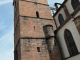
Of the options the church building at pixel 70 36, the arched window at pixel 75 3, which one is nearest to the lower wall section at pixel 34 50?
the church building at pixel 70 36

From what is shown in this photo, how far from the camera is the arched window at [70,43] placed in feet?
24.2

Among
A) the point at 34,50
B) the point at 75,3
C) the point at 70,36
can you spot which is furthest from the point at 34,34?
the point at 75,3

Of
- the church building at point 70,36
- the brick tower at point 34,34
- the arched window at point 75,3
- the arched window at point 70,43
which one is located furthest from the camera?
the arched window at point 75,3

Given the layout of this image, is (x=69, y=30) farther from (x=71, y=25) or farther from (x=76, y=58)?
(x=76, y=58)

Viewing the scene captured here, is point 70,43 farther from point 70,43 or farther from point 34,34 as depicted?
point 34,34

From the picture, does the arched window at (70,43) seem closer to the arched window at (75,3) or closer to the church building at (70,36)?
the church building at (70,36)

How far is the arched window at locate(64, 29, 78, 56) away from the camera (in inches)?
291

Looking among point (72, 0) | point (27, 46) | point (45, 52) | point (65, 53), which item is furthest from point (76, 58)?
point (72, 0)

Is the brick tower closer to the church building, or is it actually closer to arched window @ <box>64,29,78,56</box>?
the church building

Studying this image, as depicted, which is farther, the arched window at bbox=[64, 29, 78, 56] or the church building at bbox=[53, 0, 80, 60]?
the arched window at bbox=[64, 29, 78, 56]

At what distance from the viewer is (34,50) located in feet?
26.0

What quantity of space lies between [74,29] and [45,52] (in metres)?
3.33

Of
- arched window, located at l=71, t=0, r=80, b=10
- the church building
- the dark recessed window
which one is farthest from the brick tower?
arched window, located at l=71, t=0, r=80, b=10

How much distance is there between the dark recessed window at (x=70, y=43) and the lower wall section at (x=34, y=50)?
2103 millimetres
